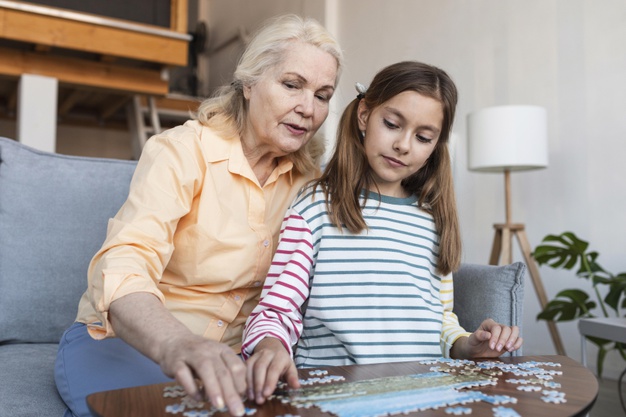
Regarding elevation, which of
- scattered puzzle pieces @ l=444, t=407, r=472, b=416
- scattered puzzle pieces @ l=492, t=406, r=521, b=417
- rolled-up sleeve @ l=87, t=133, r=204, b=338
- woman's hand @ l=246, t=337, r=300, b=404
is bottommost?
scattered puzzle pieces @ l=492, t=406, r=521, b=417

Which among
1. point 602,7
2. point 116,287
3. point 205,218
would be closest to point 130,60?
point 602,7

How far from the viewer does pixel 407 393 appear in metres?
0.87

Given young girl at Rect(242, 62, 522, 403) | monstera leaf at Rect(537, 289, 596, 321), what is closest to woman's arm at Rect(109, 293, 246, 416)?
young girl at Rect(242, 62, 522, 403)

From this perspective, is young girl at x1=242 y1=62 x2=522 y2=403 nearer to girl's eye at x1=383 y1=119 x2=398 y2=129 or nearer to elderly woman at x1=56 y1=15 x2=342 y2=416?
girl's eye at x1=383 y1=119 x2=398 y2=129

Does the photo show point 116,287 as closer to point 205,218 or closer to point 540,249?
point 205,218

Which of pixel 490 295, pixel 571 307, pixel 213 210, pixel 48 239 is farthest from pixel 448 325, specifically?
pixel 571 307

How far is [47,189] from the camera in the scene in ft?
6.53

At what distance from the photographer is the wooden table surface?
30.7 inches

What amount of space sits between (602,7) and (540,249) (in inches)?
60.0

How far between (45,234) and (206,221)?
735 mm

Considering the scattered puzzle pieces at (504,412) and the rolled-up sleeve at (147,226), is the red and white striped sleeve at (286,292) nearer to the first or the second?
the rolled-up sleeve at (147,226)

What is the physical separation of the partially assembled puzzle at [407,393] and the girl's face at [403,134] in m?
0.58

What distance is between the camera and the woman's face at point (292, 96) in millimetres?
1611

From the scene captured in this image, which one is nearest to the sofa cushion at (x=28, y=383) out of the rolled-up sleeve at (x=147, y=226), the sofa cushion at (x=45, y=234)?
the sofa cushion at (x=45, y=234)
